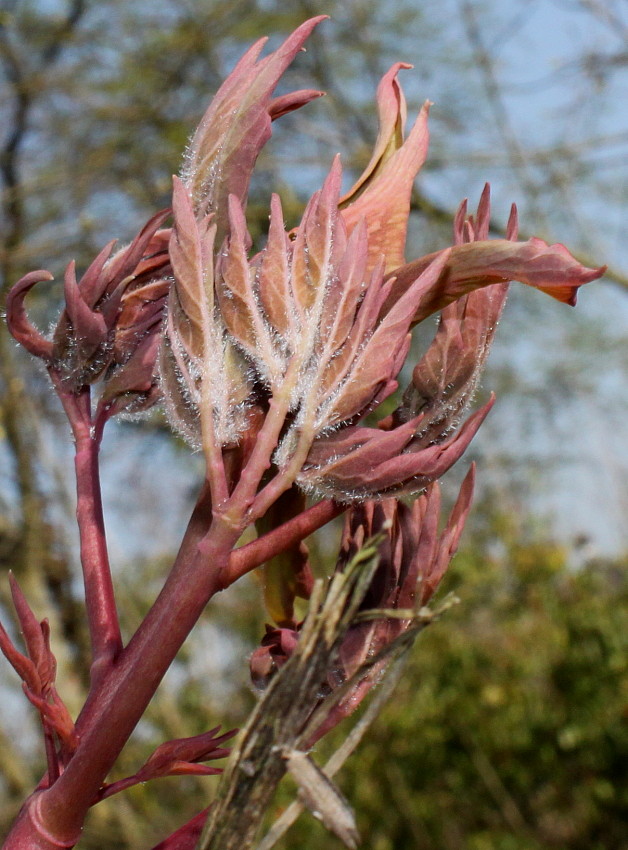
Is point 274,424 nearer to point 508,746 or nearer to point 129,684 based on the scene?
point 129,684

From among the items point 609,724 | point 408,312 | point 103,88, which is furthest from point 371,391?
point 103,88

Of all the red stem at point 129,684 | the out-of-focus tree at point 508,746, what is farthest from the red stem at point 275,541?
the out-of-focus tree at point 508,746

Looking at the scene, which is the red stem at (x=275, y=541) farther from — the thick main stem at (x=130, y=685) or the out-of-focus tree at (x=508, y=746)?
the out-of-focus tree at (x=508, y=746)

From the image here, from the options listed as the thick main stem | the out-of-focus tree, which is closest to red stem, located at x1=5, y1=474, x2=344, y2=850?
the thick main stem

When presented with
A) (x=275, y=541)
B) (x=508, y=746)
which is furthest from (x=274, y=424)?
(x=508, y=746)

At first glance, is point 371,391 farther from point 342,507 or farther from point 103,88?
point 103,88

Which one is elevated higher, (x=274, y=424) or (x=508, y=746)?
(x=274, y=424)

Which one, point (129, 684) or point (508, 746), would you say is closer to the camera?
point (129, 684)

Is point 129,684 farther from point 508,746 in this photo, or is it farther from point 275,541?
point 508,746
